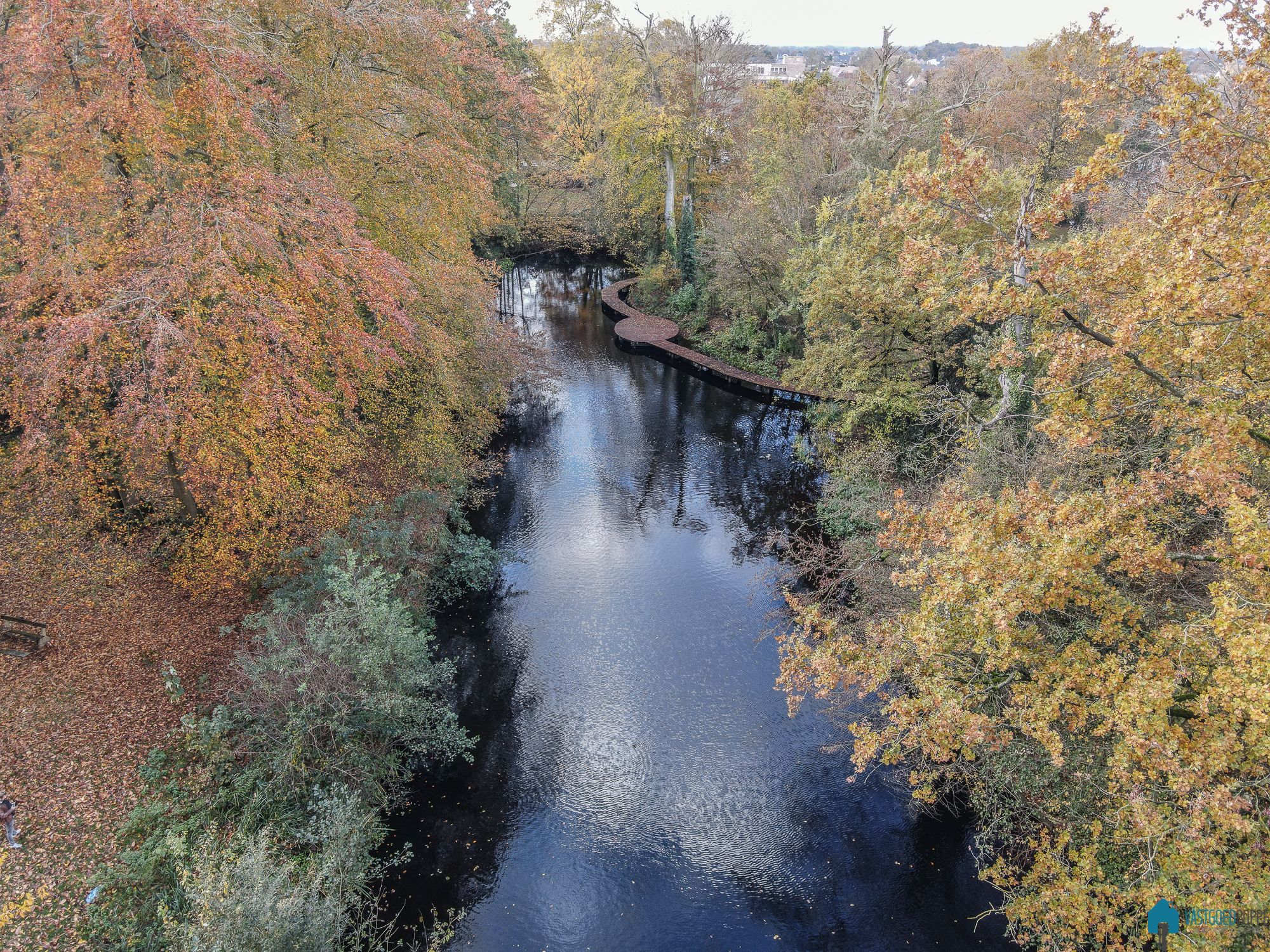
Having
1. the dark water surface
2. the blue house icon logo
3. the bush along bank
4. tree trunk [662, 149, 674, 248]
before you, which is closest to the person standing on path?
the bush along bank

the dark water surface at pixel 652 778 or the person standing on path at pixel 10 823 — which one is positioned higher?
the person standing on path at pixel 10 823

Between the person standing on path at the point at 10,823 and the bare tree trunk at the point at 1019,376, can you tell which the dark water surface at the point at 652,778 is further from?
the bare tree trunk at the point at 1019,376

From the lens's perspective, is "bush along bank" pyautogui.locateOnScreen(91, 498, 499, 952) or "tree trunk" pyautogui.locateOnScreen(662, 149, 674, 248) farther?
"tree trunk" pyautogui.locateOnScreen(662, 149, 674, 248)

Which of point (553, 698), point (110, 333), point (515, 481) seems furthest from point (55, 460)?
point (515, 481)

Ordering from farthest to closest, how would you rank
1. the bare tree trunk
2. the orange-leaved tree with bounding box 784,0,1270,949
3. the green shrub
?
1. the bare tree trunk
2. the green shrub
3. the orange-leaved tree with bounding box 784,0,1270,949

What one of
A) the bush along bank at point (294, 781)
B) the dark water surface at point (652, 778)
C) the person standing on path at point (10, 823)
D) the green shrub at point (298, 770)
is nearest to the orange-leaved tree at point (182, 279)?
the bush along bank at point (294, 781)

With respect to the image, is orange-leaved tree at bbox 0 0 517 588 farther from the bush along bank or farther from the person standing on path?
the person standing on path

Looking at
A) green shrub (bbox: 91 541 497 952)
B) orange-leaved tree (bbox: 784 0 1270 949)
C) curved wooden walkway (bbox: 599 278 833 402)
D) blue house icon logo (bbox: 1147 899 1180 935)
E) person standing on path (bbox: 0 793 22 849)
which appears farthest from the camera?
curved wooden walkway (bbox: 599 278 833 402)
